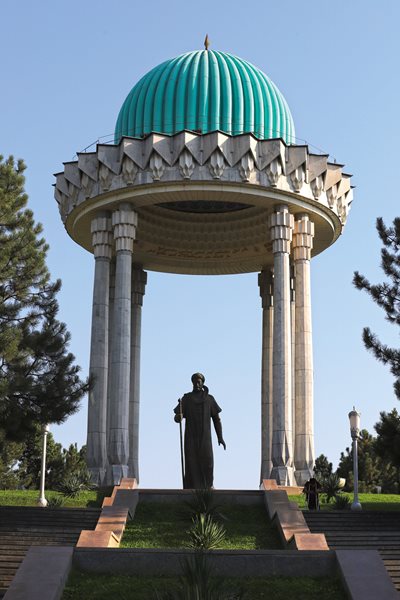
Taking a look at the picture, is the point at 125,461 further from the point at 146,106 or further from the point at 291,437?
the point at 146,106

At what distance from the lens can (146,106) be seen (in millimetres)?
38344

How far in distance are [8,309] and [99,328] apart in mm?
8296

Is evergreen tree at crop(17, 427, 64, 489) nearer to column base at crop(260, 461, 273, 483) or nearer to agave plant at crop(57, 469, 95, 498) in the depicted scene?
column base at crop(260, 461, 273, 483)

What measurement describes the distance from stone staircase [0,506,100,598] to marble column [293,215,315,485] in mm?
12134

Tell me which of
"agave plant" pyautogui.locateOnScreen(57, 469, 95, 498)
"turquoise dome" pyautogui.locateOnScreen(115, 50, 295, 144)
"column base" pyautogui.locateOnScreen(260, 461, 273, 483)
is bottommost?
"agave plant" pyautogui.locateOnScreen(57, 469, 95, 498)

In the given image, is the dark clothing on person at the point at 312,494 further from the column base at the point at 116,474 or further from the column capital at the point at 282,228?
the column capital at the point at 282,228

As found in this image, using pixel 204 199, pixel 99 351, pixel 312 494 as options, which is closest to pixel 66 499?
pixel 312 494

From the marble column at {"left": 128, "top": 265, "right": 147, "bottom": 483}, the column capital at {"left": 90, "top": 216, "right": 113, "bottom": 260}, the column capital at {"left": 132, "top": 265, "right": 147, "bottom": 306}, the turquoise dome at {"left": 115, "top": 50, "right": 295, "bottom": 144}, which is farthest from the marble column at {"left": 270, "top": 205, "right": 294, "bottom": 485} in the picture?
the column capital at {"left": 132, "top": 265, "right": 147, "bottom": 306}

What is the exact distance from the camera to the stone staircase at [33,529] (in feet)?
61.2

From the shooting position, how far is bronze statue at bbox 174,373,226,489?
26.0m

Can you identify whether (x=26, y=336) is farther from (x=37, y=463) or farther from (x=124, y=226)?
(x=37, y=463)

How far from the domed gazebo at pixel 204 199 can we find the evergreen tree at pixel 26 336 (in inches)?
240

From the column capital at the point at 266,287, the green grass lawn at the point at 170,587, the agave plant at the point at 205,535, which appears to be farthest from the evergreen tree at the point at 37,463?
the green grass lawn at the point at 170,587

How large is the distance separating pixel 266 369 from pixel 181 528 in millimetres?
19098
